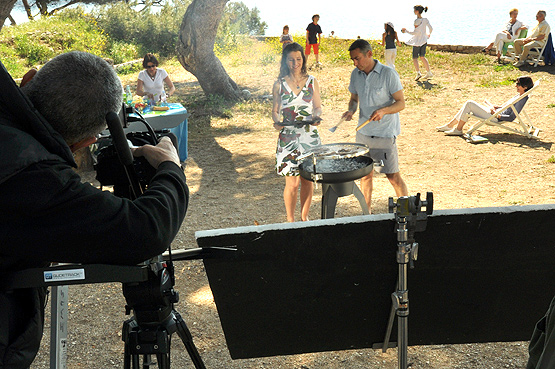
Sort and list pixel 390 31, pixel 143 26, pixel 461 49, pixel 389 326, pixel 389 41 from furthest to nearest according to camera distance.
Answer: pixel 143 26
pixel 461 49
pixel 389 41
pixel 390 31
pixel 389 326

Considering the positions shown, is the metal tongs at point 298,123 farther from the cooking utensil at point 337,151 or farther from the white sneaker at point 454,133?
the white sneaker at point 454,133

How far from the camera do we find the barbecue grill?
11.9 ft

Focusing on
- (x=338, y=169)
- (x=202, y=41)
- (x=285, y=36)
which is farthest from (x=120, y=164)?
(x=285, y=36)

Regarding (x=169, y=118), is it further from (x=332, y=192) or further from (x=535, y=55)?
(x=535, y=55)

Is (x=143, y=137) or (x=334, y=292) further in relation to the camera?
(x=334, y=292)

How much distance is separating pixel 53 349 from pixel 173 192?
0.71m

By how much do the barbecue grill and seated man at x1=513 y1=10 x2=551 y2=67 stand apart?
33.8 ft

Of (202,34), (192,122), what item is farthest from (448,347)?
(202,34)

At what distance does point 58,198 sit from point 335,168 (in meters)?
2.82

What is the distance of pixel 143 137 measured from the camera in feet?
5.35

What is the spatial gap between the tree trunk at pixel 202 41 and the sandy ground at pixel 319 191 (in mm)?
914

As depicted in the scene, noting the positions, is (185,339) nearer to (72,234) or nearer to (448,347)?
(72,234)

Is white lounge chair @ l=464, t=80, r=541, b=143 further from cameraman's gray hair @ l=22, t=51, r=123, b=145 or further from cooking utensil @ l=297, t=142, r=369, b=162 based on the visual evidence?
cameraman's gray hair @ l=22, t=51, r=123, b=145

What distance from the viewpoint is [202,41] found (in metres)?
10.7
